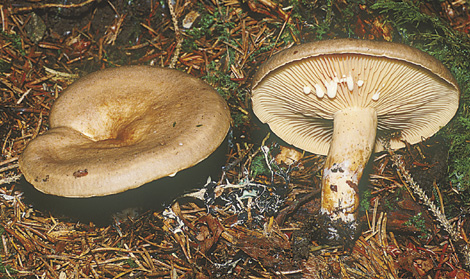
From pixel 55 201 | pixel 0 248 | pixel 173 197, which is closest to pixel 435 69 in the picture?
pixel 173 197

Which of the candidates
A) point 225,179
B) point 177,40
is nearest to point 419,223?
point 225,179

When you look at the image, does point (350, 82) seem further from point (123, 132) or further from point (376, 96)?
point (123, 132)

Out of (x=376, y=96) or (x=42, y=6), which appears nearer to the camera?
(x=376, y=96)

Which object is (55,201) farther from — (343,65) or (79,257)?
(343,65)

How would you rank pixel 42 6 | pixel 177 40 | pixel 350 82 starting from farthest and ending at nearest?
pixel 42 6 → pixel 177 40 → pixel 350 82

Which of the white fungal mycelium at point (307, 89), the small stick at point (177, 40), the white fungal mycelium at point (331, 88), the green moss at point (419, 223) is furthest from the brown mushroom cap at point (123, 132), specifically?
the green moss at point (419, 223)

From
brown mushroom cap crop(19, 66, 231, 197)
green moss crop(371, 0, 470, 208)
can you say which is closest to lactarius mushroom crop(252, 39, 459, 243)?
green moss crop(371, 0, 470, 208)

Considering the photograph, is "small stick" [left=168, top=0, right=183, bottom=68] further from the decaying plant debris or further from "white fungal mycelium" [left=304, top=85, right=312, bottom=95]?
"white fungal mycelium" [left=304, top=85, right=312, bottom=95]
